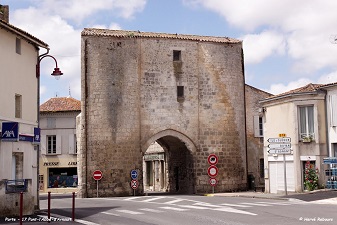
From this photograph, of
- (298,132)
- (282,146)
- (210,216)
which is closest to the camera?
(210,216)

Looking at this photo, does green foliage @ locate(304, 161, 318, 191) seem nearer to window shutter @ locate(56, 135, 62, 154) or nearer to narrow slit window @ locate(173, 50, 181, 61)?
narrow slit window @ locate(173, 50, 181, 61)

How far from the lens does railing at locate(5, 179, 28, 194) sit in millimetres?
16862

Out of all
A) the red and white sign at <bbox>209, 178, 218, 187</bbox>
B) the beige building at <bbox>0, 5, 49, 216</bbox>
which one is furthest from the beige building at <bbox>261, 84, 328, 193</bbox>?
the beige building at <bbox>0, 5, 49, 216</bbox>

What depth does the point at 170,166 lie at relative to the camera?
122ft

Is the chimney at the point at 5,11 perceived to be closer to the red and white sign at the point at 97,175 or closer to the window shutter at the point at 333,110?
the red and white sign at the point at 97,175

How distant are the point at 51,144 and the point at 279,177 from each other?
22027mm

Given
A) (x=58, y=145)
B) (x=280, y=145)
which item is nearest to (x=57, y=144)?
(x=58, y=145)

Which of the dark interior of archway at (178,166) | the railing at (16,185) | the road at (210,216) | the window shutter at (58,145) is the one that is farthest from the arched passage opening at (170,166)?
the railing at (16,185)

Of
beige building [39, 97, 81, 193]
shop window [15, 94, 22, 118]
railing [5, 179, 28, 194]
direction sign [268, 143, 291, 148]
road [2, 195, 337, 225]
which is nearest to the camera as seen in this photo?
road [2, 195, 337, 225]

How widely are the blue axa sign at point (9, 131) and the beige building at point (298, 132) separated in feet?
38.6

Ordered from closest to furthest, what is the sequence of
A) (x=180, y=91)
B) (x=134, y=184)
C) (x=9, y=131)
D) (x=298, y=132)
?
(x=9, y=131)
(x=298, y=132)
(x=134, y=184)
(x=180, y=91)

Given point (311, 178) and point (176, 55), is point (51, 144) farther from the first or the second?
point (311, 178)

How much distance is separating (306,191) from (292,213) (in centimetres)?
1014

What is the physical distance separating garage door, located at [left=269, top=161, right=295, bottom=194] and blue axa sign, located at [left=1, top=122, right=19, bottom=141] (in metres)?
14.1
